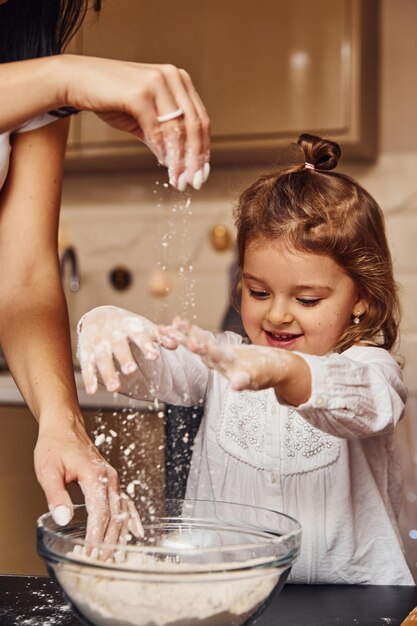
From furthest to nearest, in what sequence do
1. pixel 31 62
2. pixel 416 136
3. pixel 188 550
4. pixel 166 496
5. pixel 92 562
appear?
pixel 416 136
pixel 166 496
pixel 31 62
pixel 188 550
pixel 92 562

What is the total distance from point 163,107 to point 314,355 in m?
0.49

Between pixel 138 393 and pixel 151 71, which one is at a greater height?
pixel 151 71

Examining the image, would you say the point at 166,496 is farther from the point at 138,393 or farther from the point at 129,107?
the point at 129,107

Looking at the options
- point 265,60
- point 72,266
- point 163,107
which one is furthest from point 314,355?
point 72,266

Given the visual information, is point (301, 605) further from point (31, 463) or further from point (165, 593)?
point (31, 463)

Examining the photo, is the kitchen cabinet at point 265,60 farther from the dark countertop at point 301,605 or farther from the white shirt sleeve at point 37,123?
the dark countertop at point 301,605

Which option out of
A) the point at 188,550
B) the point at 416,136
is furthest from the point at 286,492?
the point at 416,136

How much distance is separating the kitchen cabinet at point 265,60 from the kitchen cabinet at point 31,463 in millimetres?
777

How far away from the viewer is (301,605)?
83 cm

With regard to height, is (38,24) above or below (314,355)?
above

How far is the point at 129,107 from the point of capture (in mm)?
834

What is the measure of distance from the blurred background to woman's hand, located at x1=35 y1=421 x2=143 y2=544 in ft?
2.94

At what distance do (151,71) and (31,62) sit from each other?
18 centimetres

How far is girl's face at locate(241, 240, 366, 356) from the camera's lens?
127 centimetres
